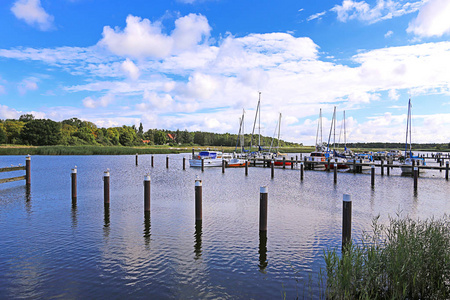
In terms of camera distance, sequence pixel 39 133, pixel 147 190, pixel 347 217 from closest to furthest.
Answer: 1. pixel 347 217
2. pixel 147 190
3. pixel 39 133

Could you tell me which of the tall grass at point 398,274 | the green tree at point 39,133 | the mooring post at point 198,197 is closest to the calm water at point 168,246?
the mooring post at point 198,197

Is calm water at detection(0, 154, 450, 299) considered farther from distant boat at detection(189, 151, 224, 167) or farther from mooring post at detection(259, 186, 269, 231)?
distant boat at detection(189, 151, 224, 167)

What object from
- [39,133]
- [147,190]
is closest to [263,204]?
[147,190]

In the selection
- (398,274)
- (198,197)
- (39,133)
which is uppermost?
(39,133)

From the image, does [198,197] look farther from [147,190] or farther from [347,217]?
[347,217]

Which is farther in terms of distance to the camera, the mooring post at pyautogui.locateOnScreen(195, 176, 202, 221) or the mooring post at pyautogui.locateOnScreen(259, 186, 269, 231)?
the mooring post at pyautogui.locateOnScreen(195, 176, 202, 221)

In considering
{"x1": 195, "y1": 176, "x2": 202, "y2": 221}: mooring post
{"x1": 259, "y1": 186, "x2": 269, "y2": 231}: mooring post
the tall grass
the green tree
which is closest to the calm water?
{"x1": 259, "y1": 186, "x2": 269, "y2": 231}: mooring post

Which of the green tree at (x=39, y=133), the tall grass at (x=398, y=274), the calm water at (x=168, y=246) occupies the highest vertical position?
the green tree at (x=39, y=133)

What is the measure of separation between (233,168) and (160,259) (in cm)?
4015

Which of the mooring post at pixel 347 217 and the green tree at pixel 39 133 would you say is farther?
the green tree at pixel 39 133

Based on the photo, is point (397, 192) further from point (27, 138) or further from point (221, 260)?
point (27, 138)

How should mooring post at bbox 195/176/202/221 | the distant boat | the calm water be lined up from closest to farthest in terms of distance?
the calm water → mooring post at bbox 195/176/202/221 → the distant boat

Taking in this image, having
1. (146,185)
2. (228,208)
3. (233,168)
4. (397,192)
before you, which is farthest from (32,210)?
(233,168)

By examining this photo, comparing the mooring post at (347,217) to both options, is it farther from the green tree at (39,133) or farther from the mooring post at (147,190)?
the green tree at (39,133)
